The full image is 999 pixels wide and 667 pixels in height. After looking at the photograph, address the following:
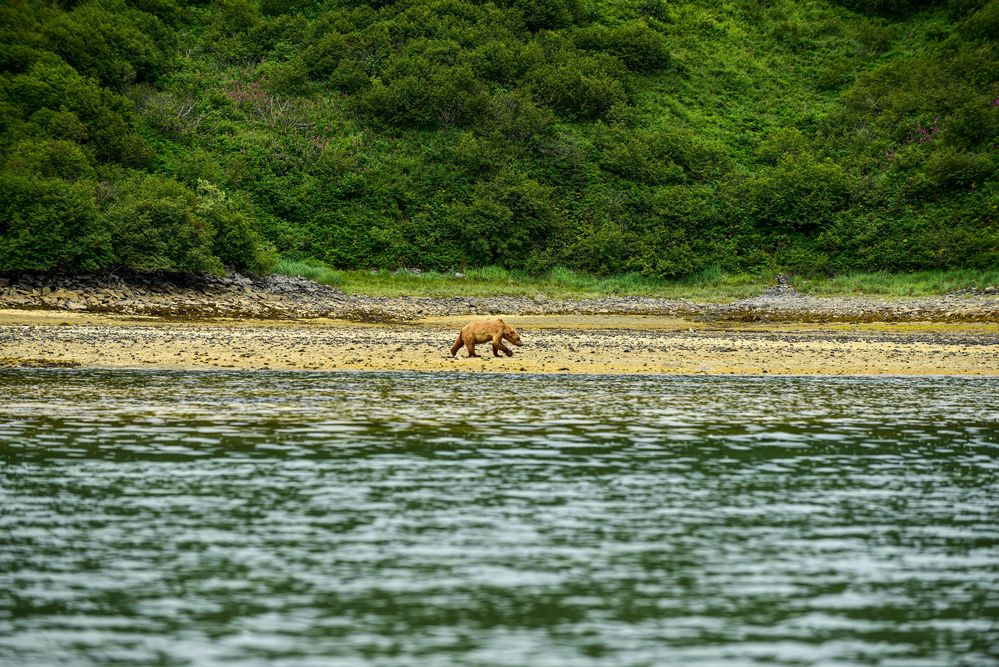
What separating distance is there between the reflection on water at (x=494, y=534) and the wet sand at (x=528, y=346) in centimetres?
683

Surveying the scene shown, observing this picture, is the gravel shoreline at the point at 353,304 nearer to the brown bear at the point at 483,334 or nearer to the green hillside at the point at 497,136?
the green hillside at the point at 497,136

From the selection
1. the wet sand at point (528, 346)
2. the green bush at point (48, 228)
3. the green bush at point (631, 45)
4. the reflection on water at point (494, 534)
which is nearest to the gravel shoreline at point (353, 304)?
the green bush at point (48, 228)

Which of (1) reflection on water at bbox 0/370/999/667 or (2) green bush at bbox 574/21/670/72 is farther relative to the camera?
(2) green bush at bbox 574/21/670/72

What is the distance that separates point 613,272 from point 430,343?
84.0 ft

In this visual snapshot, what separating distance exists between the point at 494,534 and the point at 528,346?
22191mm

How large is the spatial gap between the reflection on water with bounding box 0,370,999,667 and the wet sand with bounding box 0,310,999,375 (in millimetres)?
6835

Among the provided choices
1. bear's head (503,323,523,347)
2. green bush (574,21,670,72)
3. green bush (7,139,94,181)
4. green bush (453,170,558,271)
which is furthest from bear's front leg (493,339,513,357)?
green bush (574,21,670,72)

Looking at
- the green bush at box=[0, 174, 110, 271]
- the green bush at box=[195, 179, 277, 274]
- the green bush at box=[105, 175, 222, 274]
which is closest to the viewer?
the green bush at box=[0, 174, 110, 271]

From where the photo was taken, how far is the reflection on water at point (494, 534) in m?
8.13

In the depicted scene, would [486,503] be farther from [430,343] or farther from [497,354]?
[430,343]

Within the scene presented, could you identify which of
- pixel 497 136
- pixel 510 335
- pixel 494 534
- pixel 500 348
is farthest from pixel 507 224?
pixel 494 534

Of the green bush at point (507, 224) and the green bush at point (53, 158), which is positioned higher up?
the green bush at point (53, 158)

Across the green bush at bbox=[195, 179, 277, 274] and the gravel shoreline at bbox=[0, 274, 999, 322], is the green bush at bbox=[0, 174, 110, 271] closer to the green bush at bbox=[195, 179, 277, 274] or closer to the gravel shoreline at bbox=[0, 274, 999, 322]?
the gravel shoreline at bbox=[0, 274, 999, 322]

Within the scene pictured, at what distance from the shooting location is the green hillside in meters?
56.1
